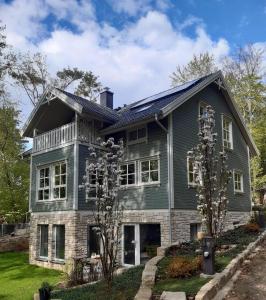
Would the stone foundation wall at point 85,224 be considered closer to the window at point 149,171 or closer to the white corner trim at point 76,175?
the white corner trim at point 76,175

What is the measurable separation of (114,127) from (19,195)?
13062 millimetres

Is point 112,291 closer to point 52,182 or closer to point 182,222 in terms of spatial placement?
point 182,222

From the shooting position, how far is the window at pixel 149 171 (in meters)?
15.0

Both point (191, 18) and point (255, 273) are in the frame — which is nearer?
point (255, 273)

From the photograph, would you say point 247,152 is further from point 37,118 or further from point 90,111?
point 37,118

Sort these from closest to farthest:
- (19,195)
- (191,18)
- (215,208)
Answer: (215,208), (191,18), (19,195)

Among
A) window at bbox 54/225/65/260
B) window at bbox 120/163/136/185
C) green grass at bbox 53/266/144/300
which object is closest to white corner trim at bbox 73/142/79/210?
window at bbox 54/225/65/260

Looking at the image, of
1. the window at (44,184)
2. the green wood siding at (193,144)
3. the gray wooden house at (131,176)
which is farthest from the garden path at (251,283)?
the window at (44,184)

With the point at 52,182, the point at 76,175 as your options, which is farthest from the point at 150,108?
the point at 52,182

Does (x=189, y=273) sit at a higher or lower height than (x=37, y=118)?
lower

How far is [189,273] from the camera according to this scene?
8.43 meters

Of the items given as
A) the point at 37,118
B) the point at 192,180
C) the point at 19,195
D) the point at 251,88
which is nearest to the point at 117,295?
the point at 192,180

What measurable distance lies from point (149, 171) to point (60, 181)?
432 centimetres

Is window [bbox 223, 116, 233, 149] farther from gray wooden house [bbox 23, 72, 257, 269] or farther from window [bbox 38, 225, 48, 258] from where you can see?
window [bbox 38, 225, 48, 258]
